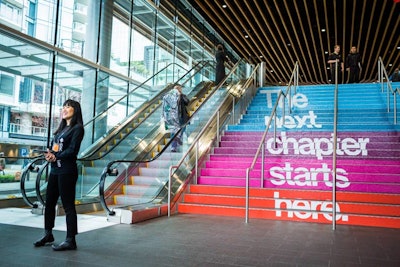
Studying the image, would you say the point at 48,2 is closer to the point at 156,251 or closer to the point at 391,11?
the point at 156,251

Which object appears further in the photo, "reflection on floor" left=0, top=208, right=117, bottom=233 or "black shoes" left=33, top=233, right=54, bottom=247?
"reflection on floor" left=0, top=208, right=117, bottom=233

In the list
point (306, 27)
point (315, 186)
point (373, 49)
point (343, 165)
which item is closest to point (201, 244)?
point (315, 186)

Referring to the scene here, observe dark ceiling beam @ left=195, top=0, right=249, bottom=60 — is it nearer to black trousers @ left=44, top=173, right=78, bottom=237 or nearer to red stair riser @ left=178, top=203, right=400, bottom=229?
red stair riser @ left=178, top=203, right=400, bottom=229

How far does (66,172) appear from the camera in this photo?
11.6 feet

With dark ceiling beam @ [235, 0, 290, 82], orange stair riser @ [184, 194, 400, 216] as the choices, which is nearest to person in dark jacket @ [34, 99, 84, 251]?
orange stair riser @ [184, 194, 400, 216]

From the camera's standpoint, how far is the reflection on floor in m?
4.78

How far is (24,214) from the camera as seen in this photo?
565 cm

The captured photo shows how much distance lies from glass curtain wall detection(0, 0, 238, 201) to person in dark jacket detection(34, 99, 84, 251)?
3140mm

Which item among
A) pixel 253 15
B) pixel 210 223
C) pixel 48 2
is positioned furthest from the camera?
pixel 253 15

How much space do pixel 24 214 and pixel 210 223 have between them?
2820 millimetres

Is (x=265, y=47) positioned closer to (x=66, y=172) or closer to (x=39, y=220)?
(x=39, y=220)

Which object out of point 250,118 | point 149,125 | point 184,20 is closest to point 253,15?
point 184,20

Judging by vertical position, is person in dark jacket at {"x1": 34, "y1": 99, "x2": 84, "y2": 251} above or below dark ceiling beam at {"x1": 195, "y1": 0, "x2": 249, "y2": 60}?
below

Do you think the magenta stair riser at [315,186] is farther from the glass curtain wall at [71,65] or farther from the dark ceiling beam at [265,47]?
the dark ceiling beam at [265,47]
